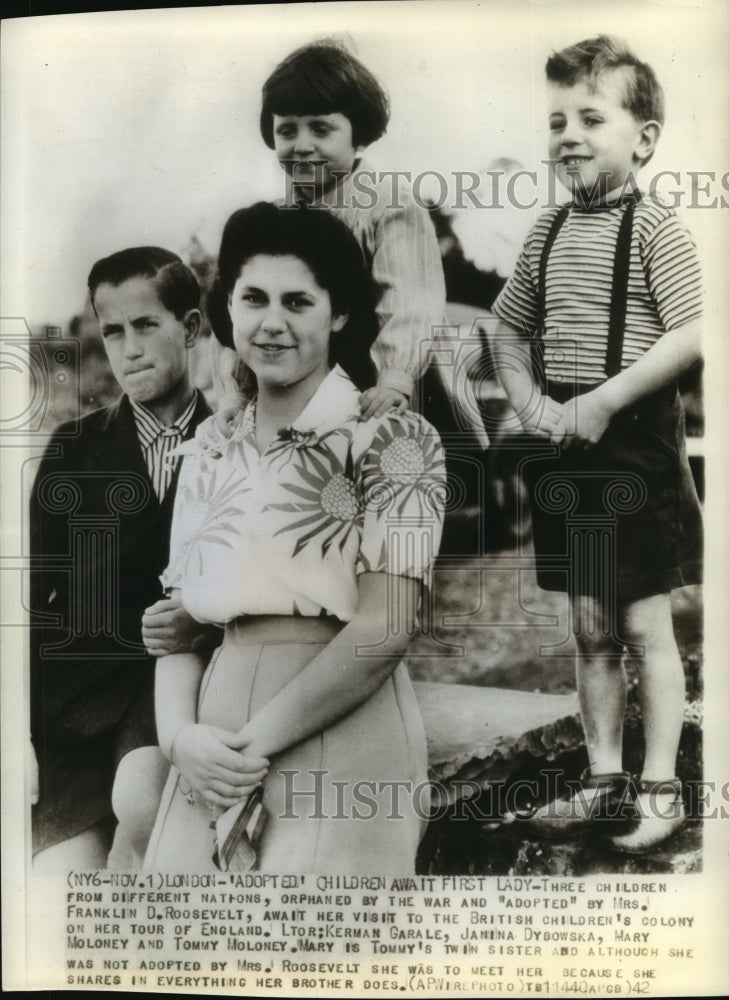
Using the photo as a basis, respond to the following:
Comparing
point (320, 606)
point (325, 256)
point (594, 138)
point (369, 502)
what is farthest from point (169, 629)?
point (594, 138)

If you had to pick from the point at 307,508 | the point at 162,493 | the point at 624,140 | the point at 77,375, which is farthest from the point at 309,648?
the point at 624,140

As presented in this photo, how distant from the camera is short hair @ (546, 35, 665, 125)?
316 cm

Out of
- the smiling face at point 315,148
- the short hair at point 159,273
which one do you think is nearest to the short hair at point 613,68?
the smiling face at point 315,148

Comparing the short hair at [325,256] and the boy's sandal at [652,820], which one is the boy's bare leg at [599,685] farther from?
the short hair at [325,256]

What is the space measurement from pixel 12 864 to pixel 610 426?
2.42 meters

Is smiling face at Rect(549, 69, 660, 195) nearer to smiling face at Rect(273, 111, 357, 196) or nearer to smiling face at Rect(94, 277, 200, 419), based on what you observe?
smiling face at Rect(273, 111, 357, 196)

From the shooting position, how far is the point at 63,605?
3.21 meters

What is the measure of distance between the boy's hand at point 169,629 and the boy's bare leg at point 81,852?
60 cm

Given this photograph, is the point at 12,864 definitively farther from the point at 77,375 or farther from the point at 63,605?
the point at 77,375

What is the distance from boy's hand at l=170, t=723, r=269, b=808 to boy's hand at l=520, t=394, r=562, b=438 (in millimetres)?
1360

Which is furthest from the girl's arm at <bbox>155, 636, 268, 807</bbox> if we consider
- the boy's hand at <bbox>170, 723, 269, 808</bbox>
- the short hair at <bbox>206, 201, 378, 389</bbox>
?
the short hair at <bbox>206, 201, 378, 389</bbox>

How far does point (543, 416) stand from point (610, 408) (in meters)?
0.21

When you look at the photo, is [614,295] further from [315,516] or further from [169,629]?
[169,629]

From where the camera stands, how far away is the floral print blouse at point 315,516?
3.11 metres
